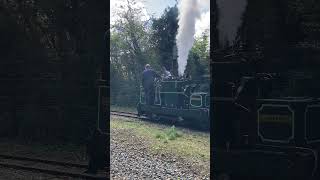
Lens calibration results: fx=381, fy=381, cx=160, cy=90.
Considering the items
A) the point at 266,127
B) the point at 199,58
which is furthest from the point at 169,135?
the point at 266,127

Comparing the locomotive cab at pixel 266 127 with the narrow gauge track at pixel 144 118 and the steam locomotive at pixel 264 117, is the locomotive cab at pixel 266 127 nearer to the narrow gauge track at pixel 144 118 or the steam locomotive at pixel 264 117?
the steam locomotive at pixel 264 117

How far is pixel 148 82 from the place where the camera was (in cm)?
327

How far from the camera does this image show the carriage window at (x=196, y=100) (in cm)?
302

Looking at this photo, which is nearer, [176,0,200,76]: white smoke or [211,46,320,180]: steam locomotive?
[211,46,320,180]: steam locomotive

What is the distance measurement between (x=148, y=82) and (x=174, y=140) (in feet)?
1.79

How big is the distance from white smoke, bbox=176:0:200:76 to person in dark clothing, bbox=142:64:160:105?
0.25 meters

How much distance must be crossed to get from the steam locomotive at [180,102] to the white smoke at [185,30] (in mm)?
143

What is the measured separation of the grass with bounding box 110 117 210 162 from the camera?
9.94 ft
